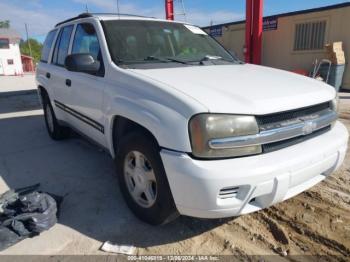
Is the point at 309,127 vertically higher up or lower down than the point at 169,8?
lower down

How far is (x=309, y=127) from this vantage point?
8.39 ft

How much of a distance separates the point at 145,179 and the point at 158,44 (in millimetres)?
1584

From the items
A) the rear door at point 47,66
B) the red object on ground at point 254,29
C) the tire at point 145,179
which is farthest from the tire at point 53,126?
the red object on ground at point 254,29

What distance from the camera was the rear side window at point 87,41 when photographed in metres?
3.45

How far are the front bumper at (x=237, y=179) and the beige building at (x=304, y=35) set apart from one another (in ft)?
32.9

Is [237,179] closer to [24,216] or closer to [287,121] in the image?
[287,121]

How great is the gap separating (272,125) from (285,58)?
37.7 feet

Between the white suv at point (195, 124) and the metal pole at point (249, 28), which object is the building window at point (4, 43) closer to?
the metal pole at point (249, 28)

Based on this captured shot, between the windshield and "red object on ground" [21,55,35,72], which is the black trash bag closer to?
the windshield

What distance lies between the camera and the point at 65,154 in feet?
16.1

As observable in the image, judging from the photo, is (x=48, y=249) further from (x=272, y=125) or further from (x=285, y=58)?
(x=285, y=58)

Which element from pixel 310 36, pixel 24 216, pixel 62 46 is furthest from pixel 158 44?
pixel 310 36

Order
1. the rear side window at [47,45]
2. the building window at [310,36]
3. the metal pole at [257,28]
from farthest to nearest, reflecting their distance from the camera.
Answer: the building window at [310,36] → the metal pole at [257,28] → the rear side window at [47,45]

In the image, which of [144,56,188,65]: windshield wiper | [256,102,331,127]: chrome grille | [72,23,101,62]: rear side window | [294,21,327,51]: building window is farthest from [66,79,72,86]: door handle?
[294,21,327,51]: building window
